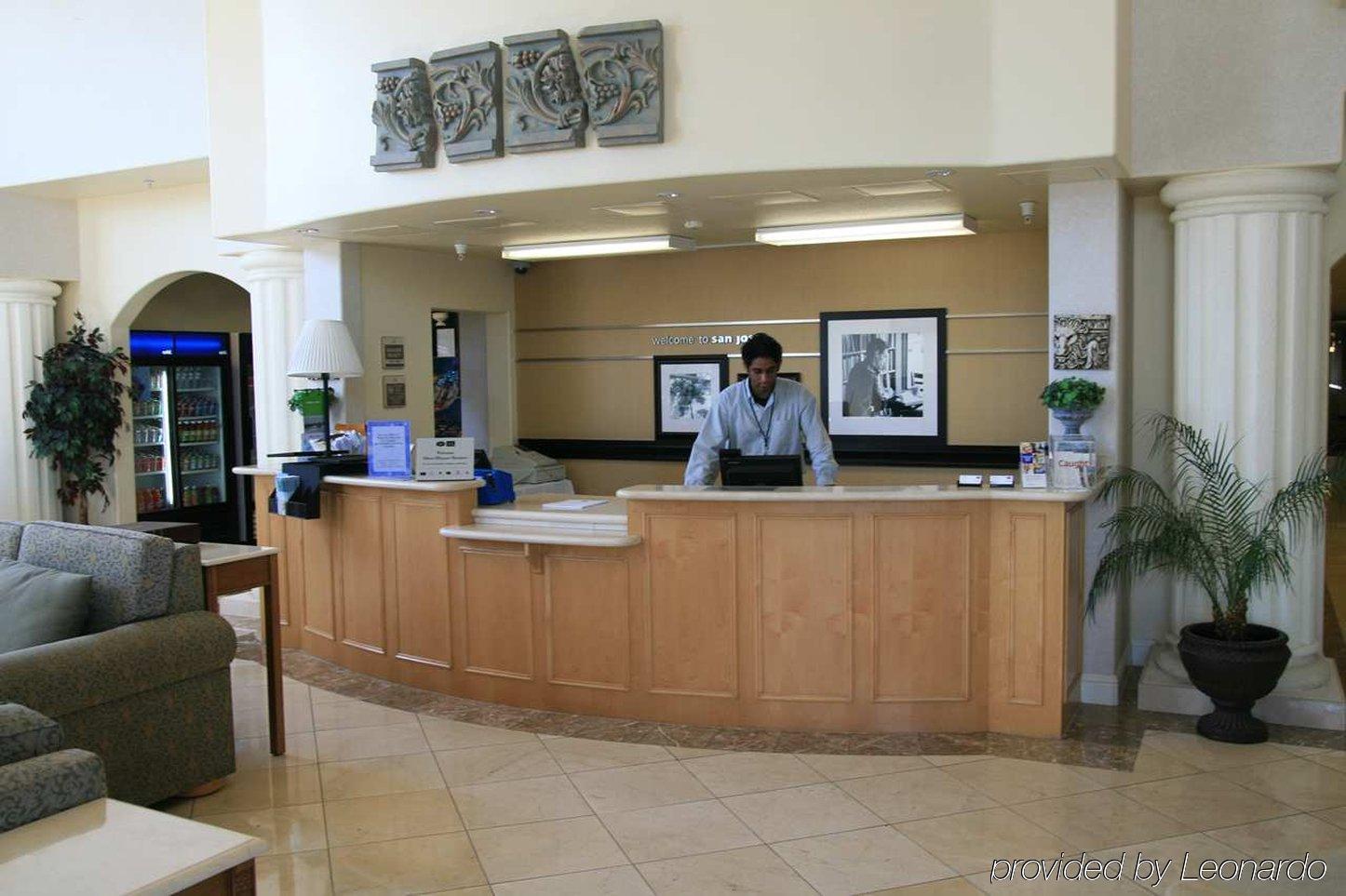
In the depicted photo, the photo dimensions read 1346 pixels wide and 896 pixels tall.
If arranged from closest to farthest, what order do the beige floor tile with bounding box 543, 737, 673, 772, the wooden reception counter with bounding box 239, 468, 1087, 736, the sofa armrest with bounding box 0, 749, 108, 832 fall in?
1. the sofa armrest with bounding box 0, 749, 108, 832
2. the beige floor tile with bounding box 543, 737, 673, 772
3. the wooden reception counter with bounding box 239, 468, 1087, 736

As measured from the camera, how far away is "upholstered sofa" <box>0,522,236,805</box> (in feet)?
14.0

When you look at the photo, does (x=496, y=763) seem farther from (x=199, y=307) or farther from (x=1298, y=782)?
(x=199, y=307)

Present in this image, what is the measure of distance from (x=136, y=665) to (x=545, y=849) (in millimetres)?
1758

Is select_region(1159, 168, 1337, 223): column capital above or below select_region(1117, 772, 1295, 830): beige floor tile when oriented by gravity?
above

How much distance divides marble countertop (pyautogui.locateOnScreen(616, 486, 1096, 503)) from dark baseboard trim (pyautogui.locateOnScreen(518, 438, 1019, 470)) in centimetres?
257

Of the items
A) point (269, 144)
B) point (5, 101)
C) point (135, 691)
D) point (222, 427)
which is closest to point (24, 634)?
point (135, 691)

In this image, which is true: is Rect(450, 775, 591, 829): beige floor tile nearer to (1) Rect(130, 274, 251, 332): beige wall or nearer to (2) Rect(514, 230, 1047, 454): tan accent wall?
(2) Rect(514, 230, 1047, 454): tan accent wall

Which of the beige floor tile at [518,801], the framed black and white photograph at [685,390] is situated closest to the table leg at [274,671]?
the beige floor tile at [518,801]

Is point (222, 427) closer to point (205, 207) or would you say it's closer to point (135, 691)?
point (205, 207)

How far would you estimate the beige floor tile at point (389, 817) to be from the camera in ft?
14.6

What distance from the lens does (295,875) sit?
4.10 meters

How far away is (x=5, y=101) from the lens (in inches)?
367

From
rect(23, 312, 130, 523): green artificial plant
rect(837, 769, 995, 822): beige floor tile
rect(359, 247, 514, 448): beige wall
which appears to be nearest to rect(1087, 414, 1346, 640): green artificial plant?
rect(837, 769, 995, 822): beige floor tile

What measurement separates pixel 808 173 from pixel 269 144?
11.9 feet
